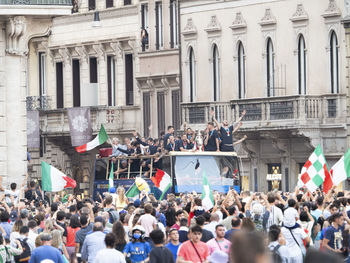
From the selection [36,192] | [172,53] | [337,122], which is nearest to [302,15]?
[337,122]

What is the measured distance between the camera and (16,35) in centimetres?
3123

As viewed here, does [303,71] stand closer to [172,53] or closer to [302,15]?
[302,15]

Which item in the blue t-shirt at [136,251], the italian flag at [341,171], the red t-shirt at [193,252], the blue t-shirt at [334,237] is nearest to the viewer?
the red t-shirt at [193,252]

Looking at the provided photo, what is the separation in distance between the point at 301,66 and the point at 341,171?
18.7 metres

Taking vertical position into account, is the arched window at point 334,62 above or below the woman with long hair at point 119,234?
above

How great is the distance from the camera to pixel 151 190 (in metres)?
34.8

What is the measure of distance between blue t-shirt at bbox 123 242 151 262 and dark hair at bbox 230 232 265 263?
894cm

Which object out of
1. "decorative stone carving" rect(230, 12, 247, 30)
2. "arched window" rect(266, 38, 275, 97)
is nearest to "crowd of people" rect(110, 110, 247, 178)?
"arched window" rect(266, 38, 275, 97)

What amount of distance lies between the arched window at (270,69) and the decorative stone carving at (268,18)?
70 cm

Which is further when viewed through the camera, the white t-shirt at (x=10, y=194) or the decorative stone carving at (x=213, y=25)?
the decorative stone carving at (x=213, y=25)

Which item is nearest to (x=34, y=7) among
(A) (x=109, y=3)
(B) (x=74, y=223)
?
(B) (x=74, y=223)

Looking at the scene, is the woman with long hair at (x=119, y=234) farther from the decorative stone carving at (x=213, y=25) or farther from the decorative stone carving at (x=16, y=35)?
the decorative stone carving at (x=213, y=25)

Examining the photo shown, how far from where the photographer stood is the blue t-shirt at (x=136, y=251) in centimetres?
1642

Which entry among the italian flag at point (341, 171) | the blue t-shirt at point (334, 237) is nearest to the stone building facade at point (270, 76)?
the italian flag at point (341, 171)
